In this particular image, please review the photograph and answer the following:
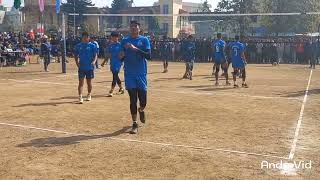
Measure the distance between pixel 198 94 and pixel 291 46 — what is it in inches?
793

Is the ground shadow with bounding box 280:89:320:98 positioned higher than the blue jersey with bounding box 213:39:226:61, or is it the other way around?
the blue jersey with bounding box 213:39:226:61

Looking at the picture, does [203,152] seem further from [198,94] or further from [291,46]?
[291,46]

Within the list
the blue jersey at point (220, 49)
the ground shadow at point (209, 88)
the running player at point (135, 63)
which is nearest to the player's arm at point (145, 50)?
the running player at point (135, 63)

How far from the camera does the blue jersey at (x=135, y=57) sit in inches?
330

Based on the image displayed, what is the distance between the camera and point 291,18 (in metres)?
53.5

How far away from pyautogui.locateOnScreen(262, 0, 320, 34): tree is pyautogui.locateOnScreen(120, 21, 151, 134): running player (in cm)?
4745

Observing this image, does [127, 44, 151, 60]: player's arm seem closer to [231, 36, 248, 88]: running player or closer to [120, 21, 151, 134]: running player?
[120, 21, 151, 134]: running player

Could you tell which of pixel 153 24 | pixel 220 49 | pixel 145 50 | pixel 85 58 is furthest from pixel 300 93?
pixel 153 24

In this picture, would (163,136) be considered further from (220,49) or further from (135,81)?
(220,49)

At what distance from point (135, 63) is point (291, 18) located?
4858 centimetres

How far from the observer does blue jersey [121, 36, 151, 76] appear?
838cm

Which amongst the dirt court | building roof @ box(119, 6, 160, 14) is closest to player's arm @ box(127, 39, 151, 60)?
the dirt court

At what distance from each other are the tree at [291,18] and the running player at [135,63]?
4745 cm

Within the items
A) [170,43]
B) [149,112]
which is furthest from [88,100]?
[170,43]
